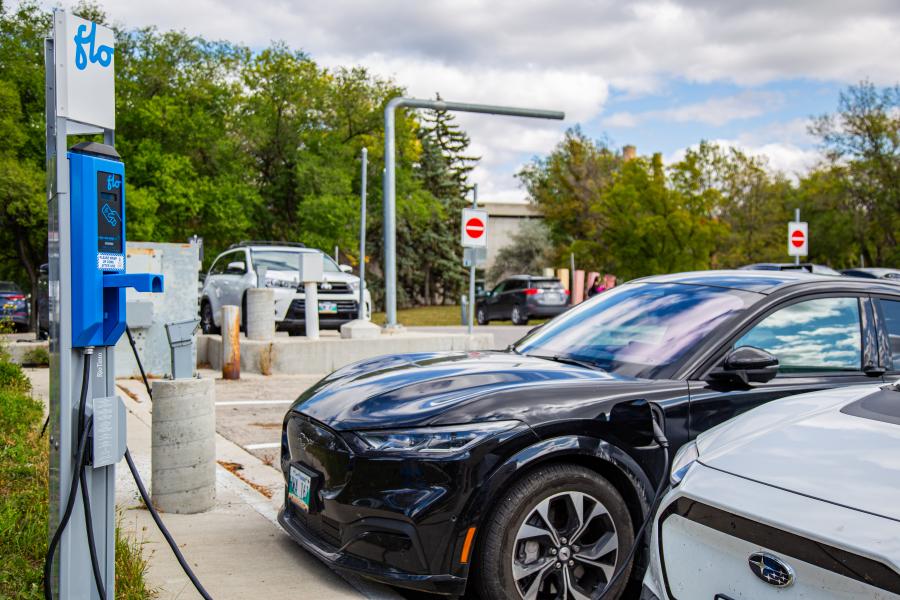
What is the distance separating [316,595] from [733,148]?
48.0 m

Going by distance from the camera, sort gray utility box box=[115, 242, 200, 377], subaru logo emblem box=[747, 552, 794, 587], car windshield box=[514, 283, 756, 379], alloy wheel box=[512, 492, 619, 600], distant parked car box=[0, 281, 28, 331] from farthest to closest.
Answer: distant parked car box=[0, 281, 28, 331], gray utility box box=[115, 242, 200, 377], car windshield box=[514, 283, 756, 379], alloy wheel box=[512, 492, 619, 600], subaru logo emblem box=[747, 552, 794, 587]

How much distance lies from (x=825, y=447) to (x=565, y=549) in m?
1.52

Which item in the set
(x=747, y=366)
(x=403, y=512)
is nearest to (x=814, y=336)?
(x=747, y=366)

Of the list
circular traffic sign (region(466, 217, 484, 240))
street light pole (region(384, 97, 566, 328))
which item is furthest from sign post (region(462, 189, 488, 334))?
street light pole (region(384, 97, 566, 328))

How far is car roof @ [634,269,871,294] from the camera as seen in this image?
15.1 feet

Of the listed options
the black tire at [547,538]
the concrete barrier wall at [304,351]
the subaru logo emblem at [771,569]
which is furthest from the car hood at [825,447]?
the concrete barrier wall at [304,351]

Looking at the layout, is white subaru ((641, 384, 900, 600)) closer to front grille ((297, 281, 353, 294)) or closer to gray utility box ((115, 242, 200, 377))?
gray utility box ((115, 242, 200, 377))

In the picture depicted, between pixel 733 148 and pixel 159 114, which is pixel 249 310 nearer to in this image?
pixel 159 114

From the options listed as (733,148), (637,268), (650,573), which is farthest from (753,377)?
(733,148)

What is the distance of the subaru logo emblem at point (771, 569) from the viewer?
2223 mm

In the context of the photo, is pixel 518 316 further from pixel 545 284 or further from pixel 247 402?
pixel 247 402

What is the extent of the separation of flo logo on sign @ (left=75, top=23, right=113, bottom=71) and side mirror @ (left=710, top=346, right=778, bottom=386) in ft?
9.80

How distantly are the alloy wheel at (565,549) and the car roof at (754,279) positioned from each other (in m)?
1.58

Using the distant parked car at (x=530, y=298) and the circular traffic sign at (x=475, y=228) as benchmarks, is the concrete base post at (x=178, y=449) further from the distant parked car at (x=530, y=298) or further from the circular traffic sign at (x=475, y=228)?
the distant parked car at (x=530, y=298)
